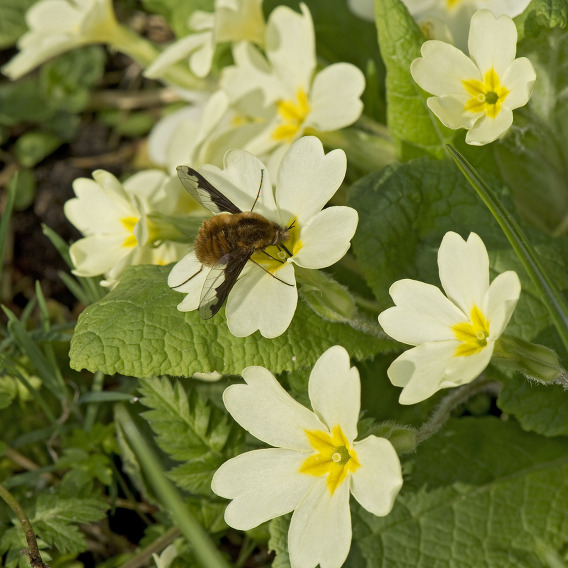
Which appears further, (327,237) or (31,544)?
(31,544)

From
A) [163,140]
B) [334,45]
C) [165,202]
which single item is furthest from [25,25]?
[165,202]

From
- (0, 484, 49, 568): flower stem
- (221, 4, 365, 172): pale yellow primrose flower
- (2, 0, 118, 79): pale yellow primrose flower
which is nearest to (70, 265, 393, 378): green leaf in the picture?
(0, 484, 49, 568): flower stem

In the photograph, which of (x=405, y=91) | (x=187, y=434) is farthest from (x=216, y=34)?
(x=187, y=434)

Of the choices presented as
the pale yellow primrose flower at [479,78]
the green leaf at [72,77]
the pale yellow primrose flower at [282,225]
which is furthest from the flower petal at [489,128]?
the green leaf at [72,77]

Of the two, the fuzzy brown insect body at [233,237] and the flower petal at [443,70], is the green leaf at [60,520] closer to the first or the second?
the fuzzy brown insect body at [233,237]

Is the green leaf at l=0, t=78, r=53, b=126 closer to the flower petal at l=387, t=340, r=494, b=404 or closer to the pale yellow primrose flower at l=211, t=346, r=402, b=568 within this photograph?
the pale yellow primrose flower at l=211, t=346, r=402, b=568

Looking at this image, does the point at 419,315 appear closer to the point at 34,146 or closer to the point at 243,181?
the point at 243,181
